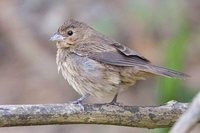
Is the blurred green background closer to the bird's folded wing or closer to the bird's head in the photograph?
the bird's head

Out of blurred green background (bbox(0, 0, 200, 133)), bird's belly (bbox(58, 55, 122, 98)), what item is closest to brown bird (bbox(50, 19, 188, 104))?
bird's belly (bbox(58, 55, 122, 98))

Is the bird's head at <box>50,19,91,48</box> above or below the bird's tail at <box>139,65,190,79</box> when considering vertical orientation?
above

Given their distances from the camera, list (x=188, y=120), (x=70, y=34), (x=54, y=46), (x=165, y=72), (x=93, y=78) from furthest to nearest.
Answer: (x=54, y=46)
(x=70, y=34)
(x=93, y=78)
(x=165, y=72)
(x=188, y=120)

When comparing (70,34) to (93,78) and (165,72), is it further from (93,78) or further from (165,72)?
(165,72)

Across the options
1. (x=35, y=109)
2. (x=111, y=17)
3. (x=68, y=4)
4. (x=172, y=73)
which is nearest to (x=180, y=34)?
(x=172, y=73)

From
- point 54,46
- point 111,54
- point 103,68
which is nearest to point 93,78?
point 103,68

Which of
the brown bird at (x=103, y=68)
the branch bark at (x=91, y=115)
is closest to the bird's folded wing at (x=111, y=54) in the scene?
the brown bird at (x=103, y=68)
